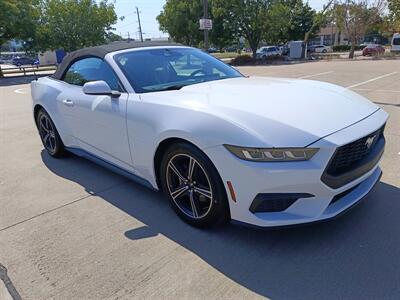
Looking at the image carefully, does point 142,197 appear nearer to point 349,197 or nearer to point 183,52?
point 183,52

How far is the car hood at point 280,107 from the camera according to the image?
2.30m

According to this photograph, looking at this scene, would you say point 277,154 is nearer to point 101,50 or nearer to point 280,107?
point 280,107

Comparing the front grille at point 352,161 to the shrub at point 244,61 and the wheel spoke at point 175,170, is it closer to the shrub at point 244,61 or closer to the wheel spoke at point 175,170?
the wheel spoke at point 175,170

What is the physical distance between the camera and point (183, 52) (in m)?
3.98

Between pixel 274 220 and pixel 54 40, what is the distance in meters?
31.8

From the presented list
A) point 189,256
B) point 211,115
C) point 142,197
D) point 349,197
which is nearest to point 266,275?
point 189,256

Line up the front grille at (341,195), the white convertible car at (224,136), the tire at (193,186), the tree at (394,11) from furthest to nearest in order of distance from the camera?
the tree at (394,11) → the tire at (193,186) → the front grille at (341,195) → the white convertible car at (224,136)

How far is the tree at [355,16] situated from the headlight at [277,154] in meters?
34.0

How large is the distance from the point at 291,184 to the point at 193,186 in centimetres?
86

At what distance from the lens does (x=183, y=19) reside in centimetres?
3578

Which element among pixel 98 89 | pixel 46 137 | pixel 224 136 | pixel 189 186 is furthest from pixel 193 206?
pixel 46 137

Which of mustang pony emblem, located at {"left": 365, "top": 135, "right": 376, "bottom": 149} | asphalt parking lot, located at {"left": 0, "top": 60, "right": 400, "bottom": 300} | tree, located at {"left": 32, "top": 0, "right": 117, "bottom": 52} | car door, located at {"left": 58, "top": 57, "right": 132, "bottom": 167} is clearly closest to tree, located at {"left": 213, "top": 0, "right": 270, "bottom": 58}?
tree, located at {"left": 32, "top": 0, "right": 117, "bottom": 52}

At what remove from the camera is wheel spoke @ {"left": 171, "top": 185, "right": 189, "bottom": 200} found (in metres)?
2.91

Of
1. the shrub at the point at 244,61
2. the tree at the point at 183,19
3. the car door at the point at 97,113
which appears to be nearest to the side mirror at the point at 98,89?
the car door at the point at 97,113
